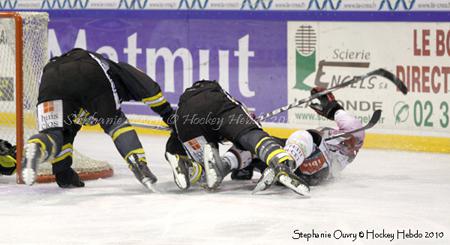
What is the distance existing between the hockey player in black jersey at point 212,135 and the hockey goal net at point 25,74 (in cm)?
76

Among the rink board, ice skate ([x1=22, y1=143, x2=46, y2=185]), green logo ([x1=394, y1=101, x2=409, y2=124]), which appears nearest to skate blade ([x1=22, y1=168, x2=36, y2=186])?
ice skate ([x1=22, y1=143, x2=46, y2=185])

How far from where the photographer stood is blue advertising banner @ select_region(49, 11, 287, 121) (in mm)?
8148

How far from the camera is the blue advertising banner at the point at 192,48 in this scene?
8.15 metres

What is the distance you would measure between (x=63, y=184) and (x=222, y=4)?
8.32ft

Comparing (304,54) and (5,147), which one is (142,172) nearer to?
(5,147)

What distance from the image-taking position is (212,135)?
6020 mm

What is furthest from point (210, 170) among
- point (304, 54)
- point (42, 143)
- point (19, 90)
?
point (304, 54)

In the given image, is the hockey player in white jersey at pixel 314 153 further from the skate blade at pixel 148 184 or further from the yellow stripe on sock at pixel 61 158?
the yellow stripe on sock at pixel 61 158

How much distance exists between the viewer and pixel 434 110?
24.7ft

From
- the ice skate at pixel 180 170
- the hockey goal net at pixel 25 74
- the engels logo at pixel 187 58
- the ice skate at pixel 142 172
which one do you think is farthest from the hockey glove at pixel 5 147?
the engels logo at pixel 187 58

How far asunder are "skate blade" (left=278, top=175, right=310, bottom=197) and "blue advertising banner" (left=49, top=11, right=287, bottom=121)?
2492 mm

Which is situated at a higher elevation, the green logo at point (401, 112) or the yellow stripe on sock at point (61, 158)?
the green logo at point (401, 112)

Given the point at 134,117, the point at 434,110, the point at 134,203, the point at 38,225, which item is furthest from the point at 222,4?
the point at 38,225

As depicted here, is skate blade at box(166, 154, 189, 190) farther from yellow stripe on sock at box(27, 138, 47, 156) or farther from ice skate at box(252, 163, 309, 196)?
yellow stripe on sock at box(27, 138, 47, 156)
